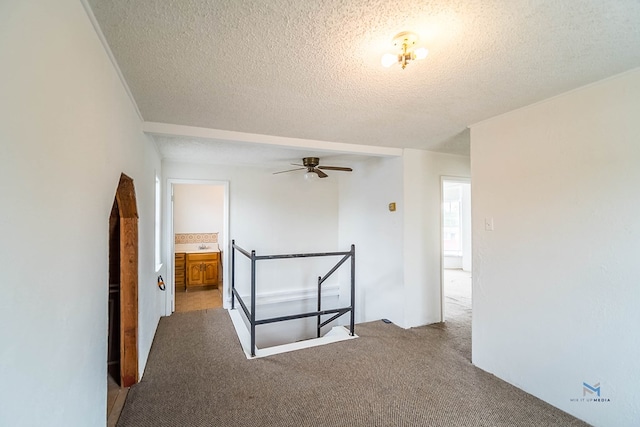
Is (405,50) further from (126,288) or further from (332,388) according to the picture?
(126,288)

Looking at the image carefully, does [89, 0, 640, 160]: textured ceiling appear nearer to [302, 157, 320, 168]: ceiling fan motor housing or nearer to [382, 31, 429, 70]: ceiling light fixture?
[382, 31, 429, 70]: ceiling light fixture

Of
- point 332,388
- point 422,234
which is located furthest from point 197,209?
point 332,388

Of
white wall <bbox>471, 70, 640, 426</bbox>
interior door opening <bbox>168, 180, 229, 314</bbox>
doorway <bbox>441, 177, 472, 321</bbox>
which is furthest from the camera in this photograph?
doorway <bbox>441, 177, 472, 321</bbox>

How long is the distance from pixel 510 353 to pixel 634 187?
4.85ft

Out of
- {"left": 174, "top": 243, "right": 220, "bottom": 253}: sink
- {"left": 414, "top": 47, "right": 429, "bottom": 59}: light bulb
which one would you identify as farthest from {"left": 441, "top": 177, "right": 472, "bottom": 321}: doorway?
{"left": 414, "top": 47, "right": 429, "bottom": 59}: light bulb

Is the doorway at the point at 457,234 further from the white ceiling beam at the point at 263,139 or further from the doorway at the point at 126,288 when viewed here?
the doorway at the point at 126,288

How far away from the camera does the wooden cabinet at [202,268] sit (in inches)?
219

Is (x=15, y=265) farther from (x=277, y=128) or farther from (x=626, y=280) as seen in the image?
(x=626, y=280)

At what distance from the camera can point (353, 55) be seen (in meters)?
1.48

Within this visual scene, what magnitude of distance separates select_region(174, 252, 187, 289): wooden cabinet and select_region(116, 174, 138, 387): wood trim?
3.54 metres

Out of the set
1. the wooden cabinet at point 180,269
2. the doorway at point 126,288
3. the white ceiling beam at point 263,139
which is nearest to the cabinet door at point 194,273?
the wooden cabinet at point 180,269

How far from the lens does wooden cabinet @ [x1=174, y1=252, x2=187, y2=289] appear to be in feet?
18.4

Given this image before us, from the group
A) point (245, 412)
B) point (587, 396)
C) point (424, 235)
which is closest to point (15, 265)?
point (245, 412)

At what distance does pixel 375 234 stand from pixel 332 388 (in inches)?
86.3
